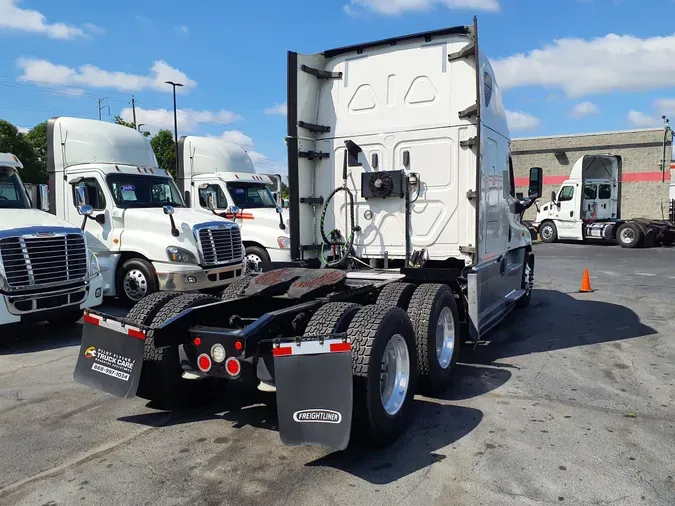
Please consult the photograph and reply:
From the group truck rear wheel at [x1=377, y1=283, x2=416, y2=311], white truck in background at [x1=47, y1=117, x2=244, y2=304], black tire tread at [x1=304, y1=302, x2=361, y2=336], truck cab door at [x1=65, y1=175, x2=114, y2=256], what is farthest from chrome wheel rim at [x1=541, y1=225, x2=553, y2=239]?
black tire tread at [x1=304, y1=302, x2=361, y2=336]

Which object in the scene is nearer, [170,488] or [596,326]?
[170,488]

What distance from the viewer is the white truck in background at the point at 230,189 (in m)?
12.9

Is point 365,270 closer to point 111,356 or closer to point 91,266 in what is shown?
point 111,356

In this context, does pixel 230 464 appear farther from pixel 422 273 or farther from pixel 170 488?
pixel 422 273

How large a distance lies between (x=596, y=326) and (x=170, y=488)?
682 centimetres

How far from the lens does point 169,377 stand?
15.0 feet

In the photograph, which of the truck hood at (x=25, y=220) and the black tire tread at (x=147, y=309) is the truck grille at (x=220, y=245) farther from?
the black tire tread at (x=147, y=309)

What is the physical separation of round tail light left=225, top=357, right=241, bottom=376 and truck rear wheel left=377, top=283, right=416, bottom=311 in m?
1.79

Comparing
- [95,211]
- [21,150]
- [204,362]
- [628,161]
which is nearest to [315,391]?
[204,362]

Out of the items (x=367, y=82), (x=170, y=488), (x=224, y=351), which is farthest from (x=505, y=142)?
(x=170, y=488)

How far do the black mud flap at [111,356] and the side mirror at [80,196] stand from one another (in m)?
6.17

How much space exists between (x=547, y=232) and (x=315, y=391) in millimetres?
23779

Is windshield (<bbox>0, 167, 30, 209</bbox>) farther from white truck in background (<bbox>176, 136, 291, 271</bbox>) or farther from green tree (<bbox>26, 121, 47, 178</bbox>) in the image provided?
green tree (<bbox>26, 121, 47, 178</bbox>)

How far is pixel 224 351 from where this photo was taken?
4117 mm
